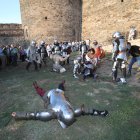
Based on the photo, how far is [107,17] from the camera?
68.4 feet

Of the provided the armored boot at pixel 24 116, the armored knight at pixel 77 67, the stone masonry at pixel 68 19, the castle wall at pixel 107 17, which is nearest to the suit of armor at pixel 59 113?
the armored boot at pixel 24 116

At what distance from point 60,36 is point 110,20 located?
10.2 m

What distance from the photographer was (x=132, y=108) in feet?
22.3

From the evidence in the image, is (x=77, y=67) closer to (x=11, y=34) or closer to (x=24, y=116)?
(x=24, y=116)

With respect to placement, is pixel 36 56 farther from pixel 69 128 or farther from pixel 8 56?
pixel 69 128

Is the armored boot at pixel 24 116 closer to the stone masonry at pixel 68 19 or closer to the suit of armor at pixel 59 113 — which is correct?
the suit of armor at pixel 59 113

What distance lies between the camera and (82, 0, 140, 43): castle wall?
19.2 m

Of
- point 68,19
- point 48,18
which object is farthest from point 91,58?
point 68,19

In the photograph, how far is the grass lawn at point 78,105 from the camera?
566cm

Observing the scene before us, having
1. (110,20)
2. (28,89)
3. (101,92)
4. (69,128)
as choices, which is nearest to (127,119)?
(69,128)

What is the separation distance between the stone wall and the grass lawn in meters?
19.7

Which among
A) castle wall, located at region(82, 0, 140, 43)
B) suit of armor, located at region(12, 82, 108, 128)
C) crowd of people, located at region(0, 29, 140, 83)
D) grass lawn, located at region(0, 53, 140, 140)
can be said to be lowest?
grass lawn, located at region(0, 53, 140, 140)

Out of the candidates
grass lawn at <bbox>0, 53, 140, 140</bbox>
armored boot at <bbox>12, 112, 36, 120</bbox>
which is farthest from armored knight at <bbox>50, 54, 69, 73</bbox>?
armored boot at <bbox>12, 112, 36, 120</bbox>

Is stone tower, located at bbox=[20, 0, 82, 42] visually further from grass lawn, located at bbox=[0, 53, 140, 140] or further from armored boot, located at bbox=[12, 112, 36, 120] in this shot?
armored boot, located at bbox=[12, 112, 36, 120]
